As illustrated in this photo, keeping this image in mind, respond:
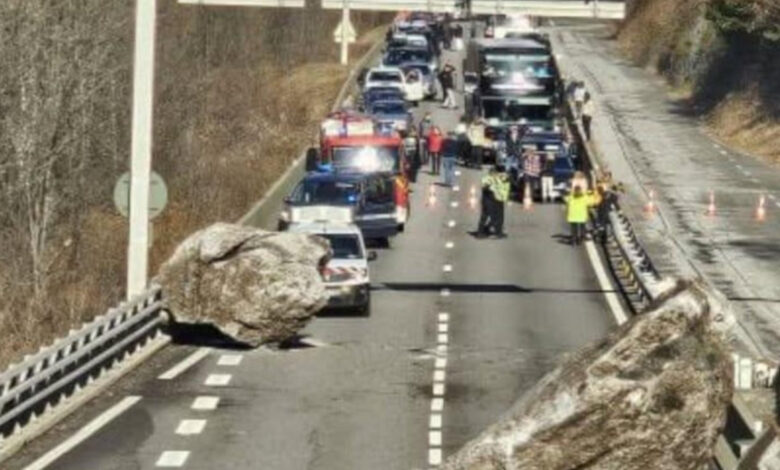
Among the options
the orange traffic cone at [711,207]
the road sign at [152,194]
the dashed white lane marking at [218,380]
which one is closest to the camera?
the dashed white lane marking at [218,380]

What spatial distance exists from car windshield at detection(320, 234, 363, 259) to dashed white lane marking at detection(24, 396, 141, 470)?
1166 cm

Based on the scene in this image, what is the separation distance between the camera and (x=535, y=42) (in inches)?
3017

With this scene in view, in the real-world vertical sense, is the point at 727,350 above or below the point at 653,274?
above

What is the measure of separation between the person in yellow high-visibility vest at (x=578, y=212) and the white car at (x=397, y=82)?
3322cm

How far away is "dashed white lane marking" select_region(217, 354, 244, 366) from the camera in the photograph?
33.5 metres

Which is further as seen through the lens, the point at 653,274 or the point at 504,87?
A: the point at 504,87

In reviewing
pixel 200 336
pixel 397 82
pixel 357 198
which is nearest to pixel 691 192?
pixel 357 198

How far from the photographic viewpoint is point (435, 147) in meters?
68.6

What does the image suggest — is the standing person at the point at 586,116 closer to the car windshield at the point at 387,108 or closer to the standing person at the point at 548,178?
the car windshield at the point at 387,108

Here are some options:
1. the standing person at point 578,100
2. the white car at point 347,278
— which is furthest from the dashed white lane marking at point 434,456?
the standing person at point 578,100

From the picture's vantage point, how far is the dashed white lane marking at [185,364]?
3197 centimetres

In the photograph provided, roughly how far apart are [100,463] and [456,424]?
503cm

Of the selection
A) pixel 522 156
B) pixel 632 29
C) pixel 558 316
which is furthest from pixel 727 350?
pixel 632 29

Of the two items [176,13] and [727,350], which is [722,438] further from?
[176,13]
